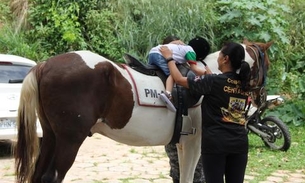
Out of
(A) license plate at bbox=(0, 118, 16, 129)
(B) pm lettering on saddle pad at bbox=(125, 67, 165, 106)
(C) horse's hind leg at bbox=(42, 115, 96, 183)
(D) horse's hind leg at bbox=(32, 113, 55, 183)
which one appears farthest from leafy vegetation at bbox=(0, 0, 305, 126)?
(C) horse's hind leg at bbox=(42, 115, 96, 183)

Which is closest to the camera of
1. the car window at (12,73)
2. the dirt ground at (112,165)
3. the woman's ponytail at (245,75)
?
the woman's ponytail at (245,75)

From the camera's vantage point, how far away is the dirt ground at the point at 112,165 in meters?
6.73

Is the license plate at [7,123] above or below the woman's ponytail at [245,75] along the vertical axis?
below

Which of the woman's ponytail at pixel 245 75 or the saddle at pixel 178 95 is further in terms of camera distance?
the saddle at pixel 178 95

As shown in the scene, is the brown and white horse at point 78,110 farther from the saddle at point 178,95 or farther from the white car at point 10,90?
the white car at point 10,90

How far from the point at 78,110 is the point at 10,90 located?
3825 mm

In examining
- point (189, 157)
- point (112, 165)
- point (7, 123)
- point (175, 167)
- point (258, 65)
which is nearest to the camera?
point (258, 65)

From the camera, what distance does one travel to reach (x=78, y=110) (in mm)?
4434

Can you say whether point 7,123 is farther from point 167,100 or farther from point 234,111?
point 234,111

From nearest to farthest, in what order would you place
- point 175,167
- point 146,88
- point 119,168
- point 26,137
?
point 26,137 < point 146,88 < point 175,167 < point 119,168

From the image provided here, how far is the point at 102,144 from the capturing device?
29.5ft

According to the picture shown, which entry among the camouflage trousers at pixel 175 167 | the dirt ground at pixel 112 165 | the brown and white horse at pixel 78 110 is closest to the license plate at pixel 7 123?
the dirt ground at pixel 112 165

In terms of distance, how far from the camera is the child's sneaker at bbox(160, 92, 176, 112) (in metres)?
4.83

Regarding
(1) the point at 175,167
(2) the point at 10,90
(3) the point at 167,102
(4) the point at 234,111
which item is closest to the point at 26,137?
(3) the point at 167,102
